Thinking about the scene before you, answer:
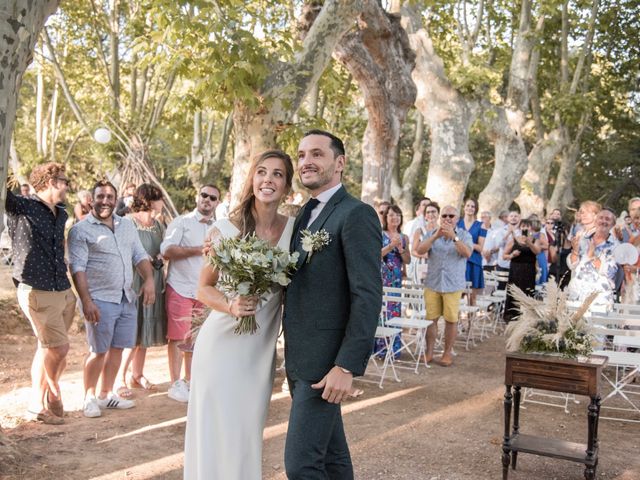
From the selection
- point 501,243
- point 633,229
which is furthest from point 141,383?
point 501,243

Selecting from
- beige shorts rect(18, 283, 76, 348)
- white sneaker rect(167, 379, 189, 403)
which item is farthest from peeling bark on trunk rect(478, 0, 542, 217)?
beige shorts rect(18, 283, 76, 348)

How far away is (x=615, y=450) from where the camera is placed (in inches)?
231

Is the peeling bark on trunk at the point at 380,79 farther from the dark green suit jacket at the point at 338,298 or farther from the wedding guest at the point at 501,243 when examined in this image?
the dark green suit jacket at the point at 338,298

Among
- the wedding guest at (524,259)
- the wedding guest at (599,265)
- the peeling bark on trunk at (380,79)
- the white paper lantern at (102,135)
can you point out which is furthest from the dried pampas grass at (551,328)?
the white paper lantern at (102,135)

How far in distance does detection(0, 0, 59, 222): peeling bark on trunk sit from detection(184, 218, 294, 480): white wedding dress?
194 centimetres

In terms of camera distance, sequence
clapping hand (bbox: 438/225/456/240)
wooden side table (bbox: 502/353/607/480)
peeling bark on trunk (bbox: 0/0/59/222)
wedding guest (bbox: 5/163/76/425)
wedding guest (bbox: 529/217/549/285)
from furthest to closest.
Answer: wedding guest (bbox: 529/217/549/285) < clapping hand (bbox: 438/225/456/240) < wedding guest (bbox: 5/163/76/425) < wooden side table (bbox: 502/353/607/480) < peeling bark on trunk (bbox: 0/0/59/222)

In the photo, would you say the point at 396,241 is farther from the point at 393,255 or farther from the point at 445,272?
the point at 445,272

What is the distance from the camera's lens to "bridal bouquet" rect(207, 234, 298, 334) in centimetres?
316

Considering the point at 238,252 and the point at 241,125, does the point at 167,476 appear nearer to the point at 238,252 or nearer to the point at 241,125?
the point at 238,252

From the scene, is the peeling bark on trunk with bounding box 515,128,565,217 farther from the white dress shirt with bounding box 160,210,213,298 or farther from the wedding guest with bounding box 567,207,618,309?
the white dress shirt with bounding box 160,210,213,298

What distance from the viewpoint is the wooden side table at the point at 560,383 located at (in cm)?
472

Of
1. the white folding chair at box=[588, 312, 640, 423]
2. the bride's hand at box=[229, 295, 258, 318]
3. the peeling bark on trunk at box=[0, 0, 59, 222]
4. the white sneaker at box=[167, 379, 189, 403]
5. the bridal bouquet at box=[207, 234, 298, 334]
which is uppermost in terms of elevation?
the peeling bark on trunk at box=[0, 0, 59, 222]

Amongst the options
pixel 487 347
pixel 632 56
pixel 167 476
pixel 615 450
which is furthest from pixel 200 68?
pixel 632 56

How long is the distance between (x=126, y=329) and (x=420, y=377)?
384cm
